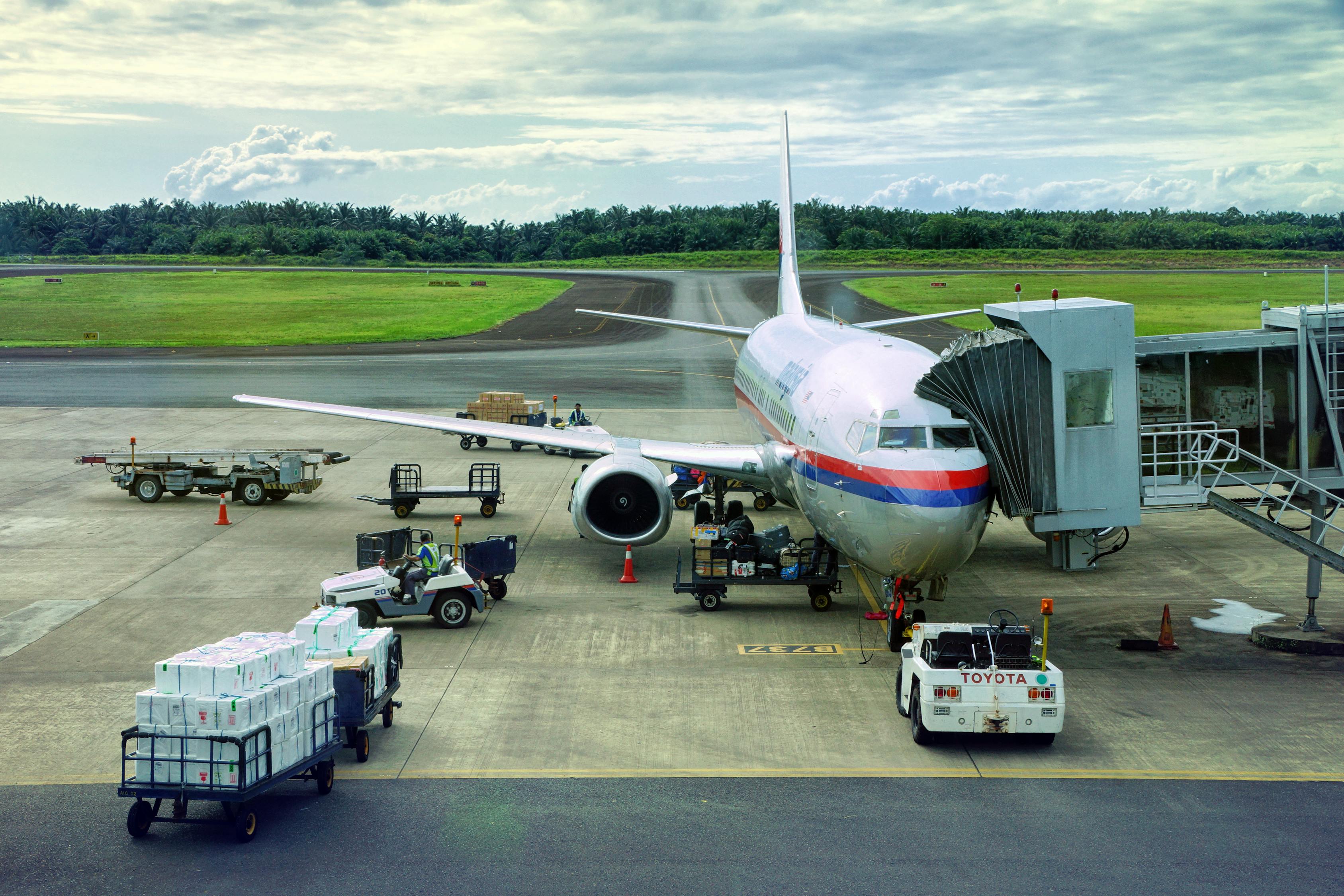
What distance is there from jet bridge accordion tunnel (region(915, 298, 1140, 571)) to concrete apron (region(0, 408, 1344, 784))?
3.04 m

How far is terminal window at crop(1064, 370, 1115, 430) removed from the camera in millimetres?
18875

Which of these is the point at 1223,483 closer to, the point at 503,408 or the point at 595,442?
the point at 595,442

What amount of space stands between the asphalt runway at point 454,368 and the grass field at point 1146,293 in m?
6.87

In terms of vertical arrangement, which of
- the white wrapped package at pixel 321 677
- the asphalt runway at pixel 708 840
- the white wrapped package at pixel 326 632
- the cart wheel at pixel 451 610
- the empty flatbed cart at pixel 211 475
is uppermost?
the empty flatbed cart at pixel 211 475

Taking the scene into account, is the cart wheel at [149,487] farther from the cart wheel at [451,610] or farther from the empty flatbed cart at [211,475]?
the cart wheel at [451,610]

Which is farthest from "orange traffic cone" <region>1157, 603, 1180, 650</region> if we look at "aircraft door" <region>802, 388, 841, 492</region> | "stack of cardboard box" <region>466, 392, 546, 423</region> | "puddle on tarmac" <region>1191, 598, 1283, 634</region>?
"stack of cardboard box" <region>466, 392, 546, 423</region>

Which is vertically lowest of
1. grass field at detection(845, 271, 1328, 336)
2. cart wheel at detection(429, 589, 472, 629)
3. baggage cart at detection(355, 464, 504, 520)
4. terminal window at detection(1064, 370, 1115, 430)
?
cart wheel at detection(429, 589, 472, 629)

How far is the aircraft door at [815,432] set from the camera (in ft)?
67.5

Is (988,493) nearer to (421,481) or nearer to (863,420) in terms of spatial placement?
(863,420)

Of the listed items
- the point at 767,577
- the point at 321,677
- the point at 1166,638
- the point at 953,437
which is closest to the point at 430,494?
the point at 767,577

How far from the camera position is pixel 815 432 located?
20891 mm

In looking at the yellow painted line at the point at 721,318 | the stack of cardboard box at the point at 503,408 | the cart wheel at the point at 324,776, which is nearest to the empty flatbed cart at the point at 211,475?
the stack of cardboard box at the point at 503,408

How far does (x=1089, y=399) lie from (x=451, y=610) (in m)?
12.0

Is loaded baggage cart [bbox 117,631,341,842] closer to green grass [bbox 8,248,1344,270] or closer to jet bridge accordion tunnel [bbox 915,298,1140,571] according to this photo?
jet bridge accordion tunnel [bbox 915,298,1140,571]
